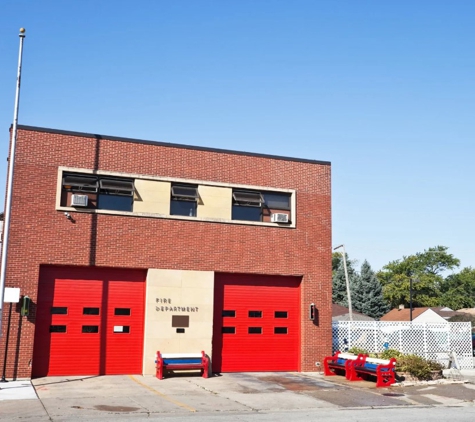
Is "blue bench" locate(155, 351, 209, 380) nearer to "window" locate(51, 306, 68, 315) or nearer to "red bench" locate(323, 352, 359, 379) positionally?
"window" locate(51, 306, 68, 315)

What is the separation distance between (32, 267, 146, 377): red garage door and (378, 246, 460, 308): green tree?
82.5 m

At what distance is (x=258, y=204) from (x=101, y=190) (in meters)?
6.08

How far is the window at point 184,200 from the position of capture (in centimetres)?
2236

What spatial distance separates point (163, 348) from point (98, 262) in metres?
3.81

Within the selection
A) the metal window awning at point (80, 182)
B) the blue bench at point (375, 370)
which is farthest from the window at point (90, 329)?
the blue bench at point (375, 370)

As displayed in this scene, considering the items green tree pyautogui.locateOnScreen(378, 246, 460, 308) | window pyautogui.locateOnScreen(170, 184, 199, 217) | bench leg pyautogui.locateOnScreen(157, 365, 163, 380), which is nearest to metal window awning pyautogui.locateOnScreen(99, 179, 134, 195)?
window pyautogui.locateOnScreen(170, 184, 199, 217)

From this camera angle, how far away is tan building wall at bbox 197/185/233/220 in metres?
22.7

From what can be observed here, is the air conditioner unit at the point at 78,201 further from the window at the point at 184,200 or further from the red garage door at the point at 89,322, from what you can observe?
the window at the point at 184,200

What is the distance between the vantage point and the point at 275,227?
23562 mm

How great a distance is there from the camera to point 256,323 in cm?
2319

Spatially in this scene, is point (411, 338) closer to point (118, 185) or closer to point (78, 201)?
point (118, 185)

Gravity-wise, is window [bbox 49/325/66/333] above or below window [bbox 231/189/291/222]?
below

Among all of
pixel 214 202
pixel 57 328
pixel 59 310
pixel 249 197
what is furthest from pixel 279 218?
pixel 57 328

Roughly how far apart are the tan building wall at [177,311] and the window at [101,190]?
2763 mm
